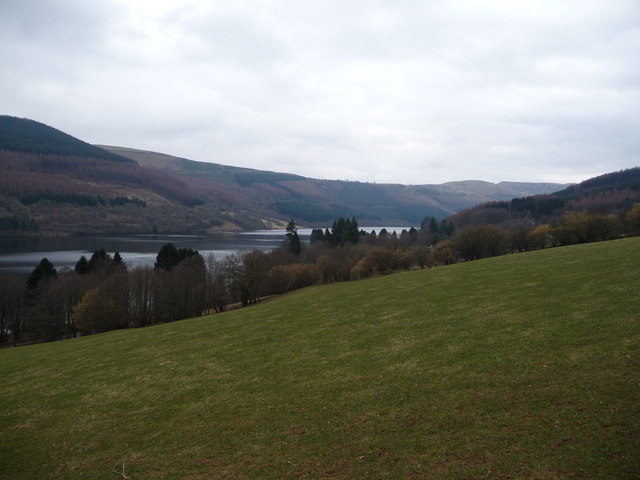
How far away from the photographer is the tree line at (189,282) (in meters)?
59.4

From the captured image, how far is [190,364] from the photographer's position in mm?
21594

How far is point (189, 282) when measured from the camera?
220 ft

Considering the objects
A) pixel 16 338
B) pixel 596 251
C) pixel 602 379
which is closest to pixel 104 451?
pixel 602 379

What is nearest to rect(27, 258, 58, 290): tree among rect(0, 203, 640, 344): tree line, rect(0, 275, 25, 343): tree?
rect(0, 203, 640, 344): tree line

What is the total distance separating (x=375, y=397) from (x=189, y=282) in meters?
57.9

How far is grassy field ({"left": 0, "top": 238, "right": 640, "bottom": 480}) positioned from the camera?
10.3 m

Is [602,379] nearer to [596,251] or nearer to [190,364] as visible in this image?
[190,364]

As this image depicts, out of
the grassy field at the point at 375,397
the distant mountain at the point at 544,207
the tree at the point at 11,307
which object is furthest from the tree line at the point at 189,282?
the distant mountain at the point at 544,207

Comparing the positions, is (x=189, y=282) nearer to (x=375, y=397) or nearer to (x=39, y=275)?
→ (x=39, y=275)

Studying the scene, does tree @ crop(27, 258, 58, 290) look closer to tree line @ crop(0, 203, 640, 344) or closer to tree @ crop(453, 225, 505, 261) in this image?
tree line @ crop(0, 203, 640, 344)

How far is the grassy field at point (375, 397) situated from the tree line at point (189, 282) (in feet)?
121

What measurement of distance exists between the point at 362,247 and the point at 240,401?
271 ft

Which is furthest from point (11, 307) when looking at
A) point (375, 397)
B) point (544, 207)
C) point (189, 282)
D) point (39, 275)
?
point (544, 207)

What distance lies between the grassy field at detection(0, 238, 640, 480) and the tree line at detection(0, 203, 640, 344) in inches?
1457
